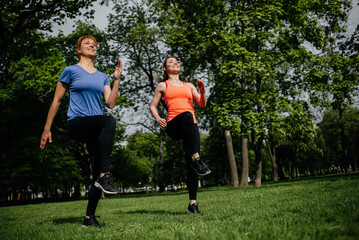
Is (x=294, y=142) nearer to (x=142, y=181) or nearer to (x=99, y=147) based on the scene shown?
(x=99, y=147)

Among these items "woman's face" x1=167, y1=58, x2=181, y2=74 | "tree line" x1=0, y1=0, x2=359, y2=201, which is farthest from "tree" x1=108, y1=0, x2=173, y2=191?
"woman's face" x1=167, y1=58, x2=181, y2=74

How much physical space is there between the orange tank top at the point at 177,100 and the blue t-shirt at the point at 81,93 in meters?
1.38

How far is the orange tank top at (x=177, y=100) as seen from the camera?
487cm

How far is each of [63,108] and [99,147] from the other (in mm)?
20949

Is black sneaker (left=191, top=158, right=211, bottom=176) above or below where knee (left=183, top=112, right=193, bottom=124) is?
below

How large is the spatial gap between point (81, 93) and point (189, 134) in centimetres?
183

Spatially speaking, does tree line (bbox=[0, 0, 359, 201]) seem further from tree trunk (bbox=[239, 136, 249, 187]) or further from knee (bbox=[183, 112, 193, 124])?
knee (bbox=[183, 112, 193, 124])

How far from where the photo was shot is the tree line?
14.6 m

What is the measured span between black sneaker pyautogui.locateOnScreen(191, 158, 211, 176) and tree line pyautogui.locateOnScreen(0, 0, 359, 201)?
364 inches

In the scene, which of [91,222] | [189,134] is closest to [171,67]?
A: [189,134]

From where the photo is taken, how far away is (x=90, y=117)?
3.82 m

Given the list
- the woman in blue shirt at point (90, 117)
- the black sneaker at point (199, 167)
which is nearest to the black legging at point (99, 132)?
the woman in blue shirt at point (90, 117)

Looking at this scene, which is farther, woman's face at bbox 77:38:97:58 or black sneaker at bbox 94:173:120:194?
woman's face at bbox 77:38:97:58

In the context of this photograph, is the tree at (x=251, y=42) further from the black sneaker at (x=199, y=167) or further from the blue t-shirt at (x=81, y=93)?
the blue t-shirt at (x=81, y=93)
